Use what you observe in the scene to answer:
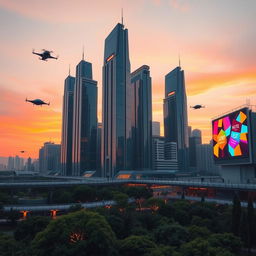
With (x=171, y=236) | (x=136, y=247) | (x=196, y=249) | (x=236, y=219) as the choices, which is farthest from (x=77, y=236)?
(x=236, y=219)

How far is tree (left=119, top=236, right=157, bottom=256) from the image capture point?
3472 centimetres

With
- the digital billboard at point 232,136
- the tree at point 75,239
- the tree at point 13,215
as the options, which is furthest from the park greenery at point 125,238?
the digital billboard at point 232,136

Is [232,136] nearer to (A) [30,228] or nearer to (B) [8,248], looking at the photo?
(A) [30,228]

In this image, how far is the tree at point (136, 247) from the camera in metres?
34.7

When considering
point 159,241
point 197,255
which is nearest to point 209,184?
point 159,241

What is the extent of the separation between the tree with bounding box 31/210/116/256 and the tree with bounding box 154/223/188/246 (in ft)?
28.7

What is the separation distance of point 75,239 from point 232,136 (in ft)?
241

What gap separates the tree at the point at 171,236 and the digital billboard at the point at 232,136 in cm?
5388

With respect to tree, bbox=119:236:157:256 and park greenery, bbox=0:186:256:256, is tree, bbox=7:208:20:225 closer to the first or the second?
park greenery, bbox=0:186:256:256

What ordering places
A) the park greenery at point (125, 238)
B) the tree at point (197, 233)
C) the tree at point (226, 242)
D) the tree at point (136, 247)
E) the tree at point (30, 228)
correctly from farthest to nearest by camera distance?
the tree at point (30, 228) → the tree at point (197, 233) → the tree at point (226, 242) → the tree at point (136, 247) → the park greenery at point (125, 238)

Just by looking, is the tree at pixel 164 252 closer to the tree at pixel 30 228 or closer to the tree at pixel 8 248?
the tree at pixel 8 248

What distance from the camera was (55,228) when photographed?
3506 centimetres

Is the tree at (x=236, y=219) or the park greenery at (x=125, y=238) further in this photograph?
the tree at (x=236, y=219)

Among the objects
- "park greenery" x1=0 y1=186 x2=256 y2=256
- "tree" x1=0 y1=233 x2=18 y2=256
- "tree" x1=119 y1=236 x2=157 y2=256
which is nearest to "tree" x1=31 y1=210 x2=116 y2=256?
"park greenery" x1=0 y1=186 x2=256 y2=256
